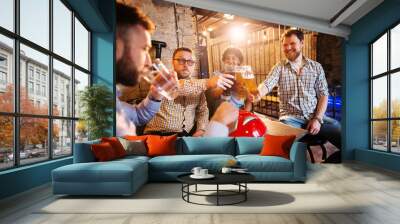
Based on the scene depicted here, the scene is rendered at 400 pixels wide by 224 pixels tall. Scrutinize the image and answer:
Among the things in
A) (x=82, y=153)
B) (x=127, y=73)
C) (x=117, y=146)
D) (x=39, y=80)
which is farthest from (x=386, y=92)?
(x=39, y=80)

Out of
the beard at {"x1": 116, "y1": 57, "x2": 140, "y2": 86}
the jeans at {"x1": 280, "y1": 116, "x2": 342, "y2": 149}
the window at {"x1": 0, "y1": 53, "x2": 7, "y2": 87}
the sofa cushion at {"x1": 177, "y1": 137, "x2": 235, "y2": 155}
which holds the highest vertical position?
the beard at {"x1": 116, "y1": 57, "x2": 140, "y2": 86}

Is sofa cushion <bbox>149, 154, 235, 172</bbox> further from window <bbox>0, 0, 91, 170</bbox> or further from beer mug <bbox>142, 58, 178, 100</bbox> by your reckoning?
beer mug <bbox>142, 58, 178, 100</bbox>

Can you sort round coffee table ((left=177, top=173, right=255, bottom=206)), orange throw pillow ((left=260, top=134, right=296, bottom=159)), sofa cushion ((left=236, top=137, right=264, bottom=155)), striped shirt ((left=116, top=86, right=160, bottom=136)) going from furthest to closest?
striped shirt ((left=116, top=86, right=160, bottom=136)) < sofa cushion ((left=236, top=137, right=264, bottom=155)) < orange throw pillow ((left=260, top=134, right=296, bottom=159)) < round coffee table ((left=177, top=173, right=255, bottom=206))

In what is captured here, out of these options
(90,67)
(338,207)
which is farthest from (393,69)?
(90,67)

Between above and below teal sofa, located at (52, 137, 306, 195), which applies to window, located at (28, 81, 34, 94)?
above

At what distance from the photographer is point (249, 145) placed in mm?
6777

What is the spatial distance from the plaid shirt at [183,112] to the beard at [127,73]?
830 mm

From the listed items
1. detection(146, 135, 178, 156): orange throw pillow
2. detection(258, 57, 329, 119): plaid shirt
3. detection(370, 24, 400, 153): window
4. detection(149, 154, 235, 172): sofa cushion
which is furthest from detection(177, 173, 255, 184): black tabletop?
detection(370, 24, 400, 153): window

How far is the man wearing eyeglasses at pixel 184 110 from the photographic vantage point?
8.44 m

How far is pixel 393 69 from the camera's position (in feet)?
25.4

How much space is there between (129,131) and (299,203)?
498 centimetres

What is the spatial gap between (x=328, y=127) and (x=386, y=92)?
1.45 m

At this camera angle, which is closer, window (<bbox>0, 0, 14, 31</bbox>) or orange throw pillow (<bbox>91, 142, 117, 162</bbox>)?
window (<bbox>0, 0, 14, 31</bbox>)

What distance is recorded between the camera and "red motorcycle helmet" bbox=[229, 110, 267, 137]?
855 cm
